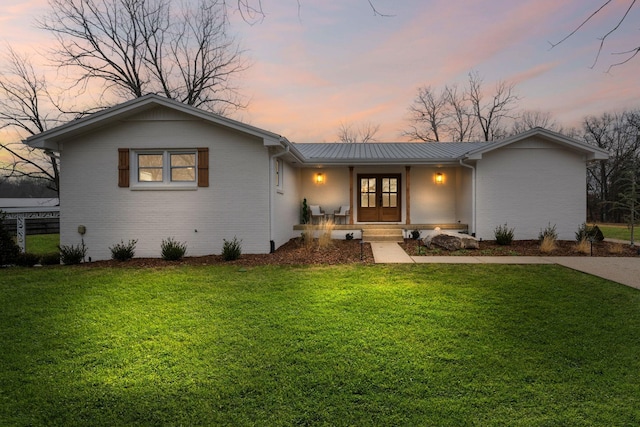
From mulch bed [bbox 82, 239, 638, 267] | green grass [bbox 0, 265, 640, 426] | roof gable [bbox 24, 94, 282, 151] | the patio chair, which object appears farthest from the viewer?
the patio chair

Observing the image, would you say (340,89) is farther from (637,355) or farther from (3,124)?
(3,124)

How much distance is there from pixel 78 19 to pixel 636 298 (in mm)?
23256

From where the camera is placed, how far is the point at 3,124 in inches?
604

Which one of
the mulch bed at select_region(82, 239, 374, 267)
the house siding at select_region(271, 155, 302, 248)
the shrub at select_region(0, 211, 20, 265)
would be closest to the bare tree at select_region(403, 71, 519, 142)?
the house siding at select_region(271, 155, 302, 248)

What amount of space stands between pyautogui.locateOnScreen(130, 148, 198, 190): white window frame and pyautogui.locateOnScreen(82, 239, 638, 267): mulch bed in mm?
1968

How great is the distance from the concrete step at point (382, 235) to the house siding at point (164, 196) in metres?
3.76

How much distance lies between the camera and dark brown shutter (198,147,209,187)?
9375 millimetres

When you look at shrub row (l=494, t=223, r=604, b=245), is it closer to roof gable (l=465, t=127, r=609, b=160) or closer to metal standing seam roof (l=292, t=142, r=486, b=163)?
roof gable (l=465, t=127, r=609, b=160)

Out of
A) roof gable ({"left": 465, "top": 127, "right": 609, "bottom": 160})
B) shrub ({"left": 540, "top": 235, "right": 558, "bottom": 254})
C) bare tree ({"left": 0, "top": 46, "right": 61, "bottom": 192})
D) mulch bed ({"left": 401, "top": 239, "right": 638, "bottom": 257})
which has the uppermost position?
bare tree ({"left": 0, "top": 46, "right": 61, "bottom": 192})

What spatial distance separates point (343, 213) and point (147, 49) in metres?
15.3

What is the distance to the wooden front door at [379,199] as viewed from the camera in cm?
1411

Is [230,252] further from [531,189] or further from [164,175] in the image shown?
[531,189]

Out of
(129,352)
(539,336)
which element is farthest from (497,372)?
(129,352)

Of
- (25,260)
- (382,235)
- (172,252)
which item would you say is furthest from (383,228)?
(25,260)
